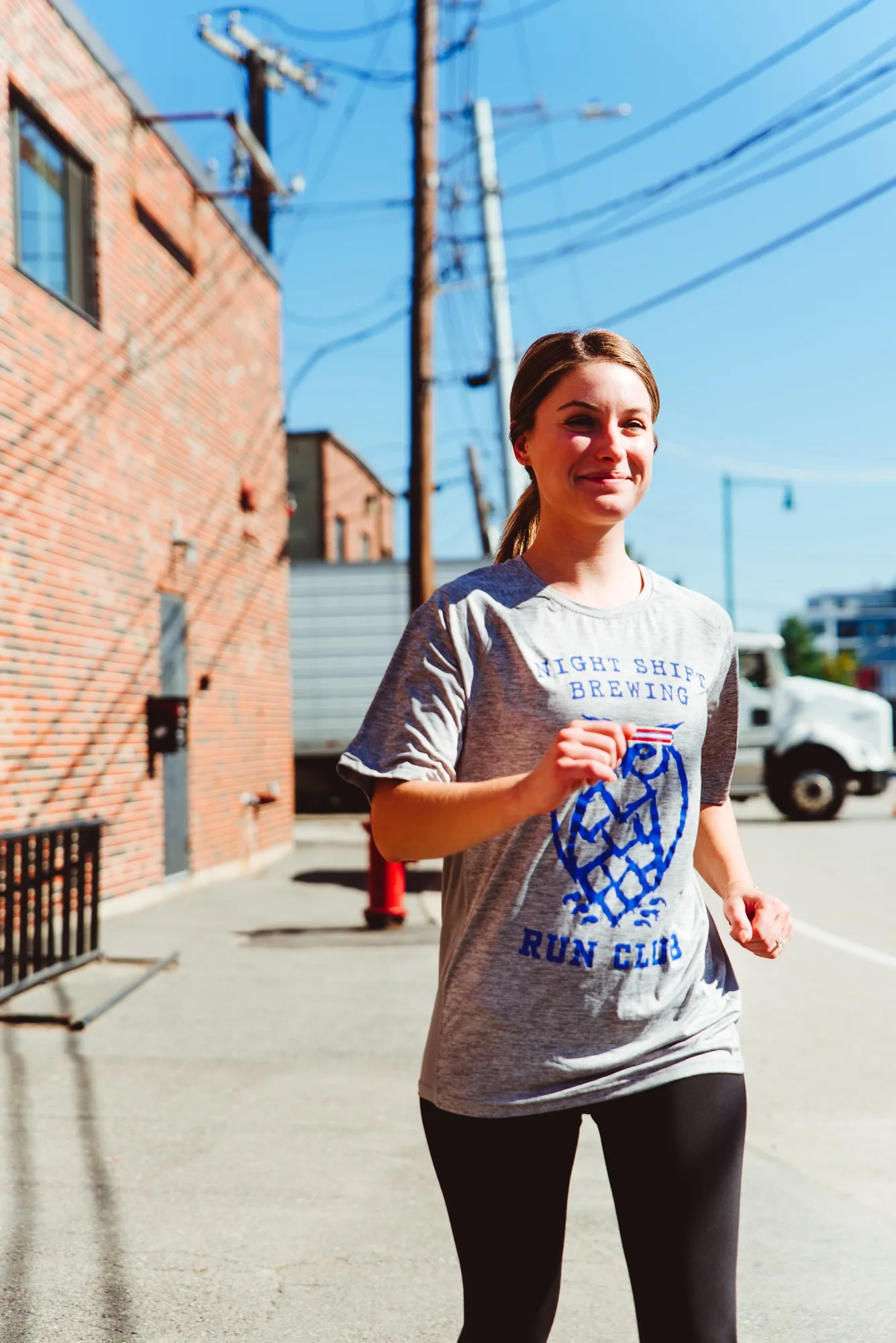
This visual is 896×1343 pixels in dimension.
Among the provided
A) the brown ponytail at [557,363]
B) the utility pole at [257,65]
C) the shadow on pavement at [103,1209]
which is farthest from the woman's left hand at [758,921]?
the utility pole at [257,65]

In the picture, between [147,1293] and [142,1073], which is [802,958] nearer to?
[142,1073]

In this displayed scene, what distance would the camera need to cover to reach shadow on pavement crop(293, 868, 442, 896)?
44.9 feet

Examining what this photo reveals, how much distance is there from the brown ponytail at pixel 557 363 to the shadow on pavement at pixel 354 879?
445 inches

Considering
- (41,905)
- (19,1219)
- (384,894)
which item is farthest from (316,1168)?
(384,894)

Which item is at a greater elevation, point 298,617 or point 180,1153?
point 298,617

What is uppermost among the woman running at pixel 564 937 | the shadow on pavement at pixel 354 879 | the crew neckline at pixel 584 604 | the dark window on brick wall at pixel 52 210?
the dark window on brick wall at pixel 52 210

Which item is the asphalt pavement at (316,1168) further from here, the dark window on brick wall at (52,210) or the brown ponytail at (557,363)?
the dark window on brick wall at (52,210)

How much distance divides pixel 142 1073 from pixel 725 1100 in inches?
173

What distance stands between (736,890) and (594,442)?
749mm

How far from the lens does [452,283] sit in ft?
57.7

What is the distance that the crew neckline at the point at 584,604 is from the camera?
A: 2064mm

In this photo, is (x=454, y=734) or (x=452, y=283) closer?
(x=454, y=734)

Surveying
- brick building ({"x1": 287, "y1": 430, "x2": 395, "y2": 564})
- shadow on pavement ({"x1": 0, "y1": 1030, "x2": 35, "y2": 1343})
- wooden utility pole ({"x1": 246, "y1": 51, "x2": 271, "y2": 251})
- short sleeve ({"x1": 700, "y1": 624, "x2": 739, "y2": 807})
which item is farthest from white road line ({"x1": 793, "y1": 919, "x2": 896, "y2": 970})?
brick building ({"x1": 287, "y1": 430, "x2": 395, "y2": 564})

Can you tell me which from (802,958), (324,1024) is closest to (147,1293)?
(324,1024)
